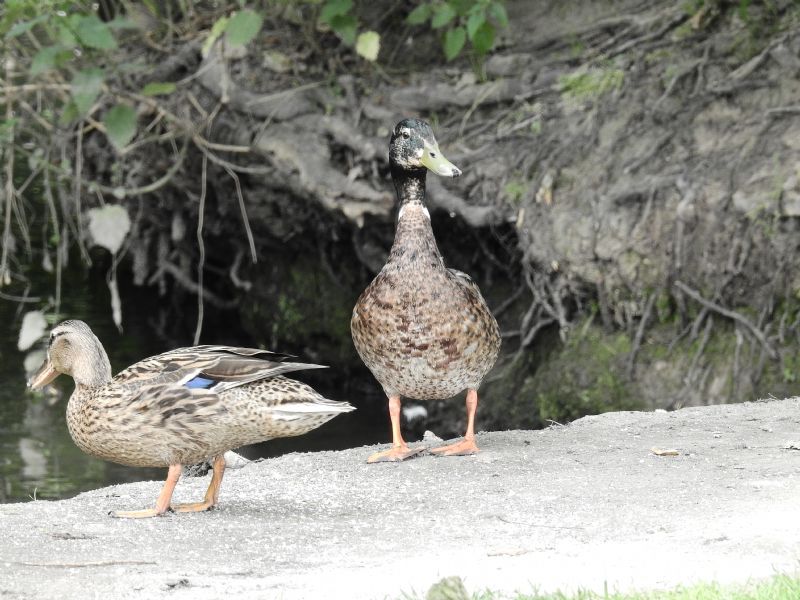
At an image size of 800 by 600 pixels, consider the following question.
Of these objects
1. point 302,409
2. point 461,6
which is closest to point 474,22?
point 461,6

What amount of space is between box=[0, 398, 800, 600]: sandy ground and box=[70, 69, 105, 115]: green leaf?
2388 millimetres

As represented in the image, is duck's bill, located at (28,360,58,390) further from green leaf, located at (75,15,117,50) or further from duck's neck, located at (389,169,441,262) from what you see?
green leaf, located at (75,15,117,50)

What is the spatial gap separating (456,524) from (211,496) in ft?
3.46

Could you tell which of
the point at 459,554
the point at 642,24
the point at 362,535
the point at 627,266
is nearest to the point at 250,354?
the point at 362,535

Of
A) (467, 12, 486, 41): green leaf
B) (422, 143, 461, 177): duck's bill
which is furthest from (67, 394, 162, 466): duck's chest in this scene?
(467, 12, 486, 41): green leaf

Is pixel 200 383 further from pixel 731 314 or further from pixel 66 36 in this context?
pixel 731 314

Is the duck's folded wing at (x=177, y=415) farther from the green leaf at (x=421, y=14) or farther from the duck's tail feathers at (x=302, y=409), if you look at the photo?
the green leaf at (x=421, y=14)

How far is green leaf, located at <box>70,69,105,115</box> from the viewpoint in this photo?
24.6 ft

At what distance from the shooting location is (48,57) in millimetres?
7328

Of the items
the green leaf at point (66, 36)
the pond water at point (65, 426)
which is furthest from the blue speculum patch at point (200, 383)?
the green leaf at point (66, 36)

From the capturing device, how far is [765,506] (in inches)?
192

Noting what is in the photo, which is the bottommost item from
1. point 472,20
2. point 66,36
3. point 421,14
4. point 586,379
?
point 586,379

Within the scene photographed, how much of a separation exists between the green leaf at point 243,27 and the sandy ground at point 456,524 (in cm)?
297

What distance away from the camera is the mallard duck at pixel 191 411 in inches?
204
